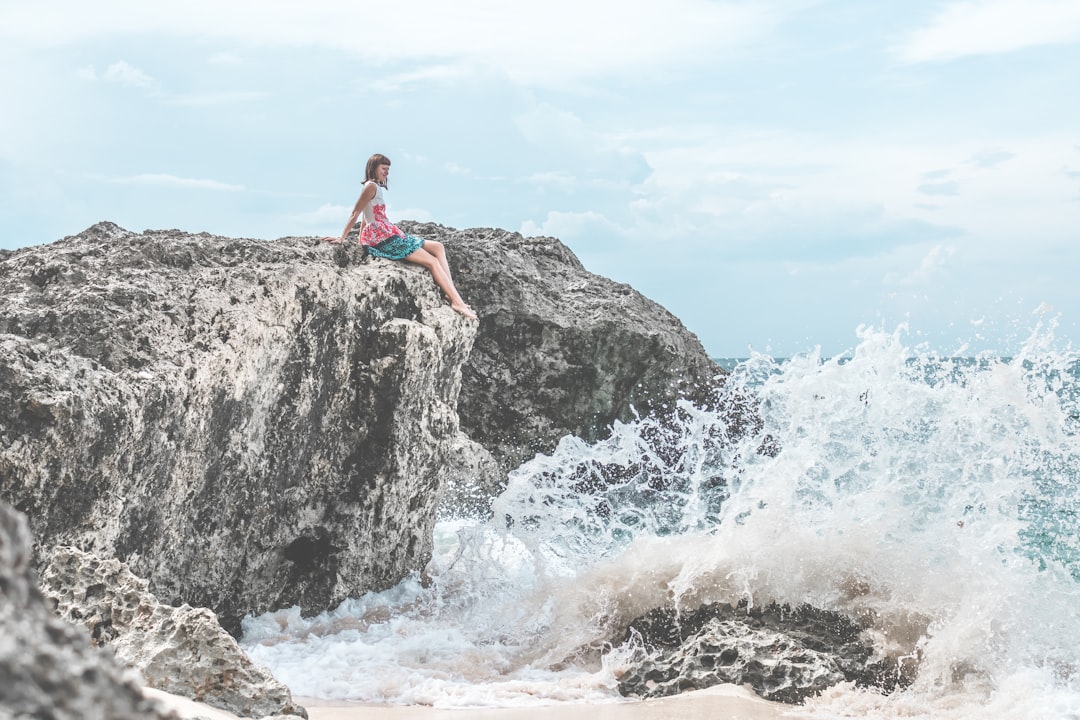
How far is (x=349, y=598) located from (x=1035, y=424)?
17.4 feet

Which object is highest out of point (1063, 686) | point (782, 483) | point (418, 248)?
point (418, 248)

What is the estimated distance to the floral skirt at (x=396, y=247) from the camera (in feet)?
26.2

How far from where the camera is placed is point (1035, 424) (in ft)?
27.5

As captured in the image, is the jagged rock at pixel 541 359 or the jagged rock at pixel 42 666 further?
the jagged rock at pixel 541 359

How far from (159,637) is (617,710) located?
2.30 metres

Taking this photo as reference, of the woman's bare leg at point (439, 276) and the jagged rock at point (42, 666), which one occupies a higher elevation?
the woman's bare leg at point (439, 276)

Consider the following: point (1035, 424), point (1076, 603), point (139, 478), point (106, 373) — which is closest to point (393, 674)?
point (139, 478)

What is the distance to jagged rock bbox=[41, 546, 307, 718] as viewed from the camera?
4199 mm

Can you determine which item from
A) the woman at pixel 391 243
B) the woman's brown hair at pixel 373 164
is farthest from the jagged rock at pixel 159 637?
the woman's brown hair at pixel 373 164

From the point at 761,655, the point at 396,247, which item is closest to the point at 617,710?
the point at 761,655

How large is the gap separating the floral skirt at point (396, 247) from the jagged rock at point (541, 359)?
2.94 metres

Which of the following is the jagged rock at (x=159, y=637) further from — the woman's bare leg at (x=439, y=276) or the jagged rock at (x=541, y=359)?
the jagged rock at (x=541, y=359)

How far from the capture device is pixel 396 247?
8023 millimetres

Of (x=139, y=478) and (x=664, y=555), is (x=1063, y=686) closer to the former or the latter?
(x=664, y=555)
